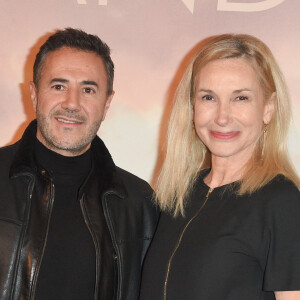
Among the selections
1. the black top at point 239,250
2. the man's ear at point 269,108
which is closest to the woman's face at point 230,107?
the man's ear at point 269,108

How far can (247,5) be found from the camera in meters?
2.69

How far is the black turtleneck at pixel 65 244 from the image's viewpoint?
1912mm

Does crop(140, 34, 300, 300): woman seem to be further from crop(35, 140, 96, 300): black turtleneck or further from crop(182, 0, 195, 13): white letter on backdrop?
crop(182, 0, 195, 13): white letter on backdrop

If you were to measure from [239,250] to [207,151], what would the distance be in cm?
63

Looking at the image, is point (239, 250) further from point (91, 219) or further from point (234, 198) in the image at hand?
point (91, 219)

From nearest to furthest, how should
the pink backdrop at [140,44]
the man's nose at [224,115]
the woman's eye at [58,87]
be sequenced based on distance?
1. the man's nose at [224,115]
2. the woman's eye at [58,87]
3. the pink backdrop at [140,44]

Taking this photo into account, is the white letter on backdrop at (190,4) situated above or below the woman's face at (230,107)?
above

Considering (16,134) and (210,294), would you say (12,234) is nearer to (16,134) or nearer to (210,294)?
(210,294)

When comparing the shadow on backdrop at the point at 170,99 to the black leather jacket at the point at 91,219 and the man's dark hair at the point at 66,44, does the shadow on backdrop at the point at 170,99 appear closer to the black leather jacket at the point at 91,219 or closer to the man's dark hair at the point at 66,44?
the black leather jacket at the point at 91,219

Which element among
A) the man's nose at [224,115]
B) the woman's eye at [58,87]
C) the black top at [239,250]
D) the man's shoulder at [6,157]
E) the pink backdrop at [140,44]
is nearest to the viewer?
the black top at [239,250]

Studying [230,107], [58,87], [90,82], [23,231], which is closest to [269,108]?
[230,107]

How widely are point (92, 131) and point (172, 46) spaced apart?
0.82m

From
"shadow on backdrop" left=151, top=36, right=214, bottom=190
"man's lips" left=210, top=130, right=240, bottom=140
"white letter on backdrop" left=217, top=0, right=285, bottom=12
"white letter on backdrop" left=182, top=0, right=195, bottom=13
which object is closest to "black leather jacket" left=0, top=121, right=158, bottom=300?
"shadow on backdrop" left=151, top=36, right=214, bottom=190

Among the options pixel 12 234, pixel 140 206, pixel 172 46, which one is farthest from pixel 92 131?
pixel 172 46
